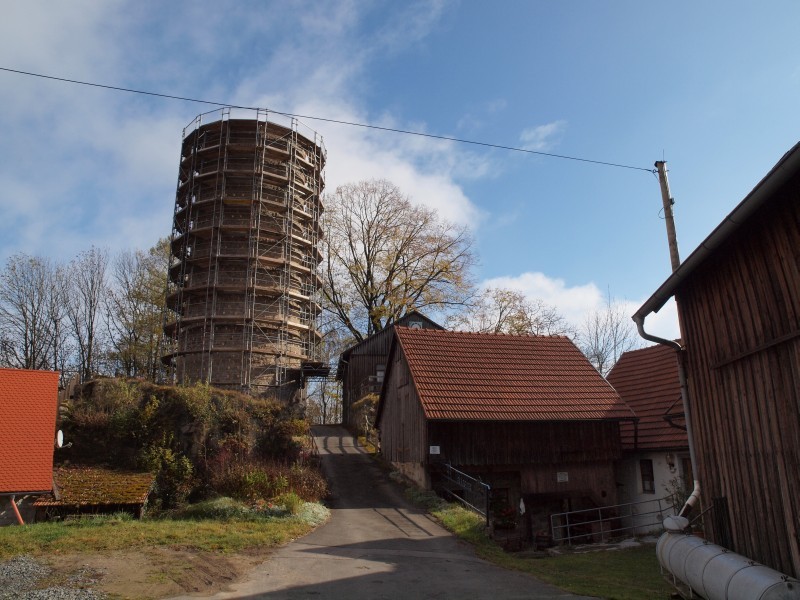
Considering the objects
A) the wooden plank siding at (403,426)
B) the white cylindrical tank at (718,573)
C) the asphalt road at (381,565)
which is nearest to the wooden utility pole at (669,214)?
the white cylindrical tank at (718,573)

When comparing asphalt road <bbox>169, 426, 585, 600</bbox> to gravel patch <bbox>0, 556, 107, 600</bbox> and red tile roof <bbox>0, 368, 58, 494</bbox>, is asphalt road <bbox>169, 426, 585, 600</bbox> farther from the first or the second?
red tile roof <bbox>0, 368, 58, 494</bbox>

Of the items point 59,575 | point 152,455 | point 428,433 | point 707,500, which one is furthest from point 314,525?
point 707,500

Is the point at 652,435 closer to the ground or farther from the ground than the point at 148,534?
farther from the ground

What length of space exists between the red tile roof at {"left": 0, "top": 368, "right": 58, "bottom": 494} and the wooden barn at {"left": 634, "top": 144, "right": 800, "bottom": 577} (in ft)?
55.1

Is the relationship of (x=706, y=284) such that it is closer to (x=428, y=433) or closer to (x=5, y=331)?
(x=428, y=433)

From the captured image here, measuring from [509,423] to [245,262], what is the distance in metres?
21.4

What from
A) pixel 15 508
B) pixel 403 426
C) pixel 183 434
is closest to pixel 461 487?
pixel 403 426

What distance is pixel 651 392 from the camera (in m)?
22.3

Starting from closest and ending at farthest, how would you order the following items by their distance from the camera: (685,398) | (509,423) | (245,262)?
(685,398) < (509,423) < (245,262)

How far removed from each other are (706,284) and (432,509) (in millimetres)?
10393

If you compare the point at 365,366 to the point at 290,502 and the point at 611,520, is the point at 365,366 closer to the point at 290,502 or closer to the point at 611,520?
the point at 611,520

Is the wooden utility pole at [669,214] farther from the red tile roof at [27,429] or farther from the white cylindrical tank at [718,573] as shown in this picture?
the red tile roof at [27,429]

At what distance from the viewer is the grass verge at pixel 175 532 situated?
40.0ft

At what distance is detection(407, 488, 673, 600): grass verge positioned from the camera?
9727 mm
